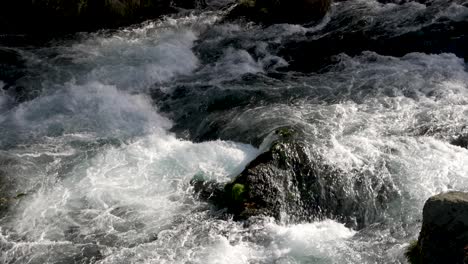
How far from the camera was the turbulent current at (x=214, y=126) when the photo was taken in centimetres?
757

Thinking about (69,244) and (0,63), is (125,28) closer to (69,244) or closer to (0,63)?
(0,63)

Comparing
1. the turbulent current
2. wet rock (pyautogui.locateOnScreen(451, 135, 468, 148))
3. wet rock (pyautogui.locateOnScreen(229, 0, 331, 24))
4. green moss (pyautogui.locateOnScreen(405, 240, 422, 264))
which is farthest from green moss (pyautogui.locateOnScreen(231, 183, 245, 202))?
Result: wet rock (pyautogui.locateOnScreen(229, 0, 331, 24))

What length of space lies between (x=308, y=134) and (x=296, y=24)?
7090mm

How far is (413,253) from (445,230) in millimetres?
1029

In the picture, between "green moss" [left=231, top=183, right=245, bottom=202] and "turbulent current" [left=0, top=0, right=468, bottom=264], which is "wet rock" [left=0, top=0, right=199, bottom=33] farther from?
"green moss" [left=231, top=183, right=245, bottom=202]

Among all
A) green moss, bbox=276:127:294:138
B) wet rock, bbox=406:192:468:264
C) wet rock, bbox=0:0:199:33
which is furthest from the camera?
wet rock, bbox=0:0:199:33

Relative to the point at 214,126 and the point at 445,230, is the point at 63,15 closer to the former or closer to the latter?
the point at 214,126

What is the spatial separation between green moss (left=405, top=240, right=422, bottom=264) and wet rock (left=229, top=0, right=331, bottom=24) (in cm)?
1014

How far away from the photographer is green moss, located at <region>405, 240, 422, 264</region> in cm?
639

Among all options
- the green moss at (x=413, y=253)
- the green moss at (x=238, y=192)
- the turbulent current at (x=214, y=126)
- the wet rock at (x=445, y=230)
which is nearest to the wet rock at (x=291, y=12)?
the turbulent current at (x=214, y=126)

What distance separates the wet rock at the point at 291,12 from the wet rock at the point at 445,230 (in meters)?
10.6

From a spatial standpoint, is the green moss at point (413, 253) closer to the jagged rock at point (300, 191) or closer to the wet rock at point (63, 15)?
the jagged rock at point (300, 191)

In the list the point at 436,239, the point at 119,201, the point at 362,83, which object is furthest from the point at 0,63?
the point at 436,239

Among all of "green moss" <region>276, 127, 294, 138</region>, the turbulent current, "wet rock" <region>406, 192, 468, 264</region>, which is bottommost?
the turbulent current
